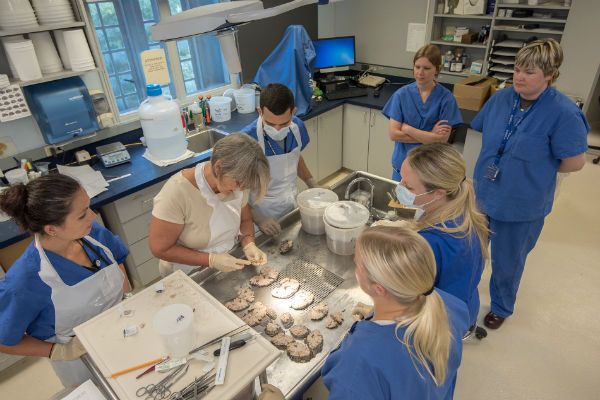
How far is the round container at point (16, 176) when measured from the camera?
2309mm

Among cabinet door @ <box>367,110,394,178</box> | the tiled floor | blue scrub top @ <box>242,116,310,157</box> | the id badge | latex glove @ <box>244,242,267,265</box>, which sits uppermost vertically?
blue scrub top @ <box>242,116,310,157</box>

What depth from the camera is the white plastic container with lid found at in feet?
9.05

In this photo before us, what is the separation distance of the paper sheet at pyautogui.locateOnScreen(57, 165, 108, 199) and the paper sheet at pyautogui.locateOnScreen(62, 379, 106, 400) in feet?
4.55

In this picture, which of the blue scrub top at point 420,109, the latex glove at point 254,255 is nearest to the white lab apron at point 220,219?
the latex glove at point 254,255

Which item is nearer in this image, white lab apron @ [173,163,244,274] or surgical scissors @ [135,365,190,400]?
surgical scissors @ [135,365,190,400]

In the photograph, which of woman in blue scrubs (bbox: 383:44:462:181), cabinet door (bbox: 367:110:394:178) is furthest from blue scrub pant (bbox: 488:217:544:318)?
cabinet door (bbox: 367:110:394:178)

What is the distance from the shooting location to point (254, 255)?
1673mm

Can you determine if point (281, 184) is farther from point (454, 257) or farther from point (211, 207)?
point (454, 257)

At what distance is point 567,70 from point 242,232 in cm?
352

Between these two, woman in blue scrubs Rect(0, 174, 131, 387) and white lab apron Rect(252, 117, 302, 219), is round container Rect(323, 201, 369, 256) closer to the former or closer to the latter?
white lab apron Rect(252, 117, 302, 219)

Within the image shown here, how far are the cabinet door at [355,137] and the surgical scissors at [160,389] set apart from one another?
10.4 ft

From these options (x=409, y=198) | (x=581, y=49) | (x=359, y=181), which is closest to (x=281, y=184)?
(x=359, y=181)

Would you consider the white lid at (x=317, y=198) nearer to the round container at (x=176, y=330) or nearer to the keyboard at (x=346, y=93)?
the round container at (x=176, y=330)

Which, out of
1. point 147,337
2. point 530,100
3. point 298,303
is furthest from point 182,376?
point 530,100
